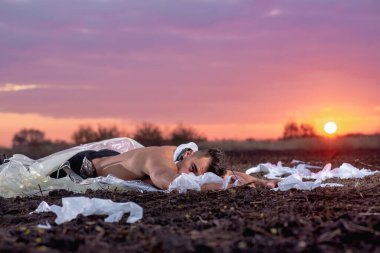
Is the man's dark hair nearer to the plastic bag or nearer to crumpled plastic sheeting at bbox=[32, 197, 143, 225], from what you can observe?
the plastic bag

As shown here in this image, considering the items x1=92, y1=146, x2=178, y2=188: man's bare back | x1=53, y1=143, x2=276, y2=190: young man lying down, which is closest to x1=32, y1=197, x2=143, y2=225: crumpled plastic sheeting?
x1=53, y1=143, x2=276, y2=190: young man lying down

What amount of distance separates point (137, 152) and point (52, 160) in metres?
1.32

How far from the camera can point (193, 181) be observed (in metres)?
6.93

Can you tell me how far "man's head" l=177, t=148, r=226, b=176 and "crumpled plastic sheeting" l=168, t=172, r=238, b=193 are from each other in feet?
1.10

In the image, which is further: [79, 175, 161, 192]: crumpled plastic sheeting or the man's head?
[79, 175, 161, 192]: crumpled plastic sheeting

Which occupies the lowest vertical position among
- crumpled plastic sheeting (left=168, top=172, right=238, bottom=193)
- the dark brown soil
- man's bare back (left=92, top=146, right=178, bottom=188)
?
the dark brown soil

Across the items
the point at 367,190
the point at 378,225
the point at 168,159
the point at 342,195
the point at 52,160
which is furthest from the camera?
the point at 52,160

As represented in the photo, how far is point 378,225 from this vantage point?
4.25 meters

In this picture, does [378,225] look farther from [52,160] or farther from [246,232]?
A: [52,160]

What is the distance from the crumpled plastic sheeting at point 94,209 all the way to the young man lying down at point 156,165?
1861 mm

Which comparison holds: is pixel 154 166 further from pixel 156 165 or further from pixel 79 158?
pixel 79 158

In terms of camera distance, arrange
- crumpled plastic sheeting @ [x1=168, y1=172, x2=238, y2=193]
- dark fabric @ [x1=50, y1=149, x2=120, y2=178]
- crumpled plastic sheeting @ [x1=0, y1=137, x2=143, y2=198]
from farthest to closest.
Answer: dark fabric @ [x1=50, y1=149, x2=120, y2=178]
crumpled plastic sheeting @ [x1=0, y1=137, x2=143, y2=198]
crumpled plastic sheeting @ [x1=168, y1=172, x2=238, y2=193]

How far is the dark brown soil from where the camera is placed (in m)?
3.71

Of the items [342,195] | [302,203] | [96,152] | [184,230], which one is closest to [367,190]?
[342,195]
